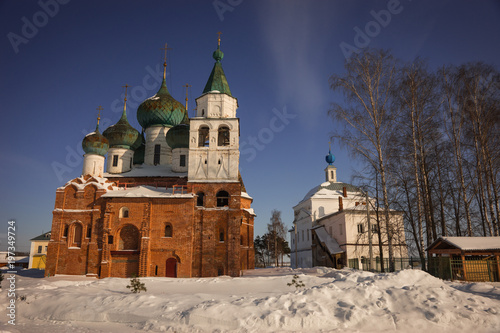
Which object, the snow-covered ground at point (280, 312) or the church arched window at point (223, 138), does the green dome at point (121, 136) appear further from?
the snow-covered ground at point (280, 312)

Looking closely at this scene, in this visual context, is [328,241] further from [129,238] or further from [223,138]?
[129,238]

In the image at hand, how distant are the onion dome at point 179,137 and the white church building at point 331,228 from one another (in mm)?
15201

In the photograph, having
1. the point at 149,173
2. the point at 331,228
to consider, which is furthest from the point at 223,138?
the point at 331,228

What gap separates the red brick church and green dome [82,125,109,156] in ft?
0.28

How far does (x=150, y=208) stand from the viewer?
25.3 metres

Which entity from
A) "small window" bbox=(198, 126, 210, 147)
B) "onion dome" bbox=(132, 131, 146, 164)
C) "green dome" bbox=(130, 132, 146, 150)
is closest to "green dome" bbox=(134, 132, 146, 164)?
"onion dome" bbox=(132, 131, 146, 164)

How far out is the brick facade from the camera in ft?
80.3

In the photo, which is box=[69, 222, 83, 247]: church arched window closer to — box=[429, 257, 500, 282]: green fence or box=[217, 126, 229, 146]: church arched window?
box=[217, 126, 229, 146]: church arched window

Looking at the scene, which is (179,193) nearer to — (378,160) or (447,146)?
(378,160)

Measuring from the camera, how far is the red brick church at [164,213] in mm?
24578

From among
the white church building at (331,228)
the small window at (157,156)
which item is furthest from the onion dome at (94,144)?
the white church building at (331,228)

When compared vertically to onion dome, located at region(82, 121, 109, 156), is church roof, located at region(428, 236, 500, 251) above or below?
below

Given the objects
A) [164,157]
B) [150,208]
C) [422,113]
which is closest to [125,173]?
[164,157]

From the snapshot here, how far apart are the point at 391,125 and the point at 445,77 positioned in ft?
15.2
